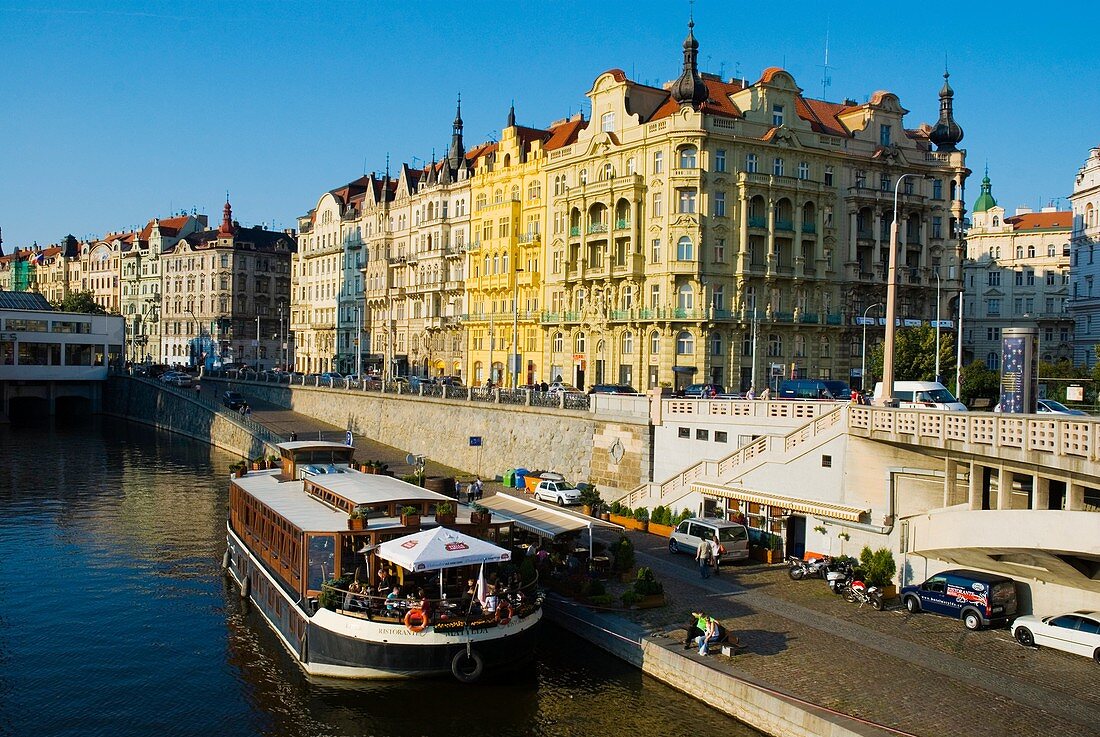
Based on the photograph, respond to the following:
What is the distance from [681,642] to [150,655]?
49.9ft

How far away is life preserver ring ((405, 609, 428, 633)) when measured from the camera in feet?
77.7

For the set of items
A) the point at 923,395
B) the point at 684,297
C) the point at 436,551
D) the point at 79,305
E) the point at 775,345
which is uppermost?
the point at 79,305

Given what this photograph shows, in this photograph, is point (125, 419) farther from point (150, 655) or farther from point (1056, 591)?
point (1056, 591)

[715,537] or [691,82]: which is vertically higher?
[691,82]

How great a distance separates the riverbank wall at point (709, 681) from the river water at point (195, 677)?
1.15ft

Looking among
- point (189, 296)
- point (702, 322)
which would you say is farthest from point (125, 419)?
point (702, 322)

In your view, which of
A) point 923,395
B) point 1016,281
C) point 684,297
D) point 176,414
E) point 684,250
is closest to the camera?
point 923,395

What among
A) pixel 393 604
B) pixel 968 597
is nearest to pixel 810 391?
pixel 968 597

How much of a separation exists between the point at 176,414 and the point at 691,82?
5399cm

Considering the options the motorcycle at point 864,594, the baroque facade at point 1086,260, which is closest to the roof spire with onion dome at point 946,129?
the baroque facade at point 1086,260

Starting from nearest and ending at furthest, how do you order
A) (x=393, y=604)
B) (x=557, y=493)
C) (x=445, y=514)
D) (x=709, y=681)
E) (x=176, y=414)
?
(x=709, y=681)
(x=393, y=604)
(x=445, y=514)
(x=557, y=493)
(x=176, y=414)

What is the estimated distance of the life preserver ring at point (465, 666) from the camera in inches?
938

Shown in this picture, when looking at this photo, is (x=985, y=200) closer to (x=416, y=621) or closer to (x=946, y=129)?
(x=946, y=129)

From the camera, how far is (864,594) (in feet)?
95.6
